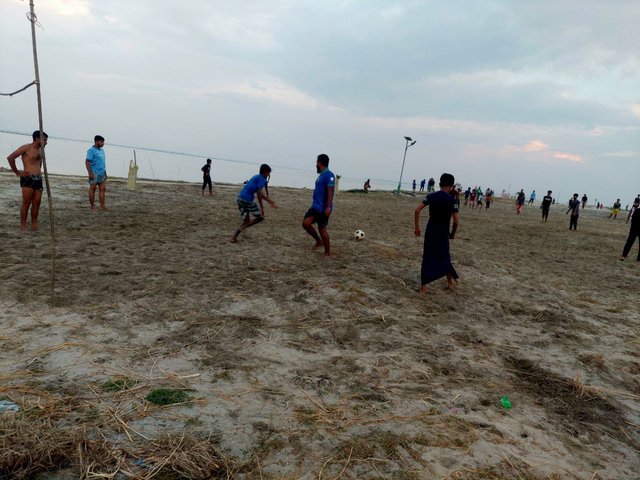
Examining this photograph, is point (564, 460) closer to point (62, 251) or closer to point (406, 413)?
point (406, 413)

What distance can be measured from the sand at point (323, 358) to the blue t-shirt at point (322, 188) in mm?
980

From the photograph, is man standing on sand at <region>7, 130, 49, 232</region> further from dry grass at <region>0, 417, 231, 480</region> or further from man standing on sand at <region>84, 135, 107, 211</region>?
dry grass at <region>0, 417, 231, 480</region>

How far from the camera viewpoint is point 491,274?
7.48 metres

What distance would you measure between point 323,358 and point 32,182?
6.45 meters

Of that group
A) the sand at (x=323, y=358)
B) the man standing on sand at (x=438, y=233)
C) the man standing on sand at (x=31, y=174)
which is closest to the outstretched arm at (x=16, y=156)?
the man standing on sand at (x=31, y=174)

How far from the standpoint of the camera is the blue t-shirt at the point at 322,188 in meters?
6.86

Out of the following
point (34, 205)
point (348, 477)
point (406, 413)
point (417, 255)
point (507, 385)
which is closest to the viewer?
point (348, 477)

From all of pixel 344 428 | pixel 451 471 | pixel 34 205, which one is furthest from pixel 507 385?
pixel 34 205

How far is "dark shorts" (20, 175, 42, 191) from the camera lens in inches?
271

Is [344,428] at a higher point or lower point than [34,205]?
lower

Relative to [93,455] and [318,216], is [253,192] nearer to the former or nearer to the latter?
[318,216]

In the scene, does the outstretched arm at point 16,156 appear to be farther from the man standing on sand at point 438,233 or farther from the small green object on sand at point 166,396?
the man standing on sand at point 438,233

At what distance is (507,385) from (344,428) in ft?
5.55

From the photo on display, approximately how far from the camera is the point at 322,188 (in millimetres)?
6926
